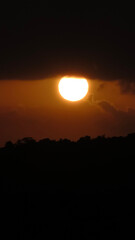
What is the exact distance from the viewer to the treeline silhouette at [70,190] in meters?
60.3

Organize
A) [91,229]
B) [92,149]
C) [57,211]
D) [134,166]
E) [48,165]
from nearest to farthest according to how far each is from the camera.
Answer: [91,229] < [57,211] < [134,166] < [48,165] < [92,149]

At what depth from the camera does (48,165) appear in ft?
261

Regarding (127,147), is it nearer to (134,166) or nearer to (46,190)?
(134,166)

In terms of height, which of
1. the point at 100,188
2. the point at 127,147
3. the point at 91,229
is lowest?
the point at 91,229

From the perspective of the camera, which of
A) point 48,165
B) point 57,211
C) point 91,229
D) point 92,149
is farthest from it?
point 92,149

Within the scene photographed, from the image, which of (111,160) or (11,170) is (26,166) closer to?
(11,170)

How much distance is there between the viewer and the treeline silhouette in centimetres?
6034

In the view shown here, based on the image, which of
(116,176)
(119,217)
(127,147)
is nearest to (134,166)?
(116,176)

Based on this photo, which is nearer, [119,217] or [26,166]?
[119,217]

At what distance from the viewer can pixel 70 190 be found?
231 ft

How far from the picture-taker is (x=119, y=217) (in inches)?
2409

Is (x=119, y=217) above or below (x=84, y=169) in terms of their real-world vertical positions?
below

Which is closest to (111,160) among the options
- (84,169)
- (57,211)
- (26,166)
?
(84,169)

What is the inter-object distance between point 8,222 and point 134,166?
55.3 ft
